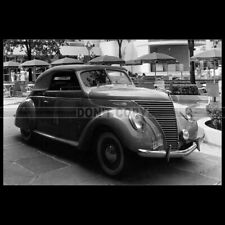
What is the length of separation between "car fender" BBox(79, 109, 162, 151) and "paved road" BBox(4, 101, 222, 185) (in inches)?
13.4

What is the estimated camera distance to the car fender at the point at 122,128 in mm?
3477

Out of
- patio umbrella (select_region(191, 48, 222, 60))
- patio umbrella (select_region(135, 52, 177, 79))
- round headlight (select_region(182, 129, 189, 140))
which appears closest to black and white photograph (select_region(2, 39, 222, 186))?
round headlight (select_region(182, 129, 189, 140))

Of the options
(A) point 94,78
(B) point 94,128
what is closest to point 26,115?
(A) point 94,78

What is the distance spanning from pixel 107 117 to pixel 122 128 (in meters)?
0.30

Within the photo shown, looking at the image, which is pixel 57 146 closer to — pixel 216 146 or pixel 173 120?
pixel 173 120

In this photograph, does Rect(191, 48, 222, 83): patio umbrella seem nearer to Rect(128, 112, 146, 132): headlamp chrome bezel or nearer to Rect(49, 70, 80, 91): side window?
Rect(49, 70, 80, 91): side window

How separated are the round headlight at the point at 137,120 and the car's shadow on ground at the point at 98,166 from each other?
1.34 feet

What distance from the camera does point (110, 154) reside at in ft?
12.4

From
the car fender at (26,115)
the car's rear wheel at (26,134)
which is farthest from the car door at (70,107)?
the car's rear wheel at (26,134)

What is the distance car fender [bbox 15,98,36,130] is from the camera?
473cm

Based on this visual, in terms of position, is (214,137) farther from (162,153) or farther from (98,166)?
(98,166)
